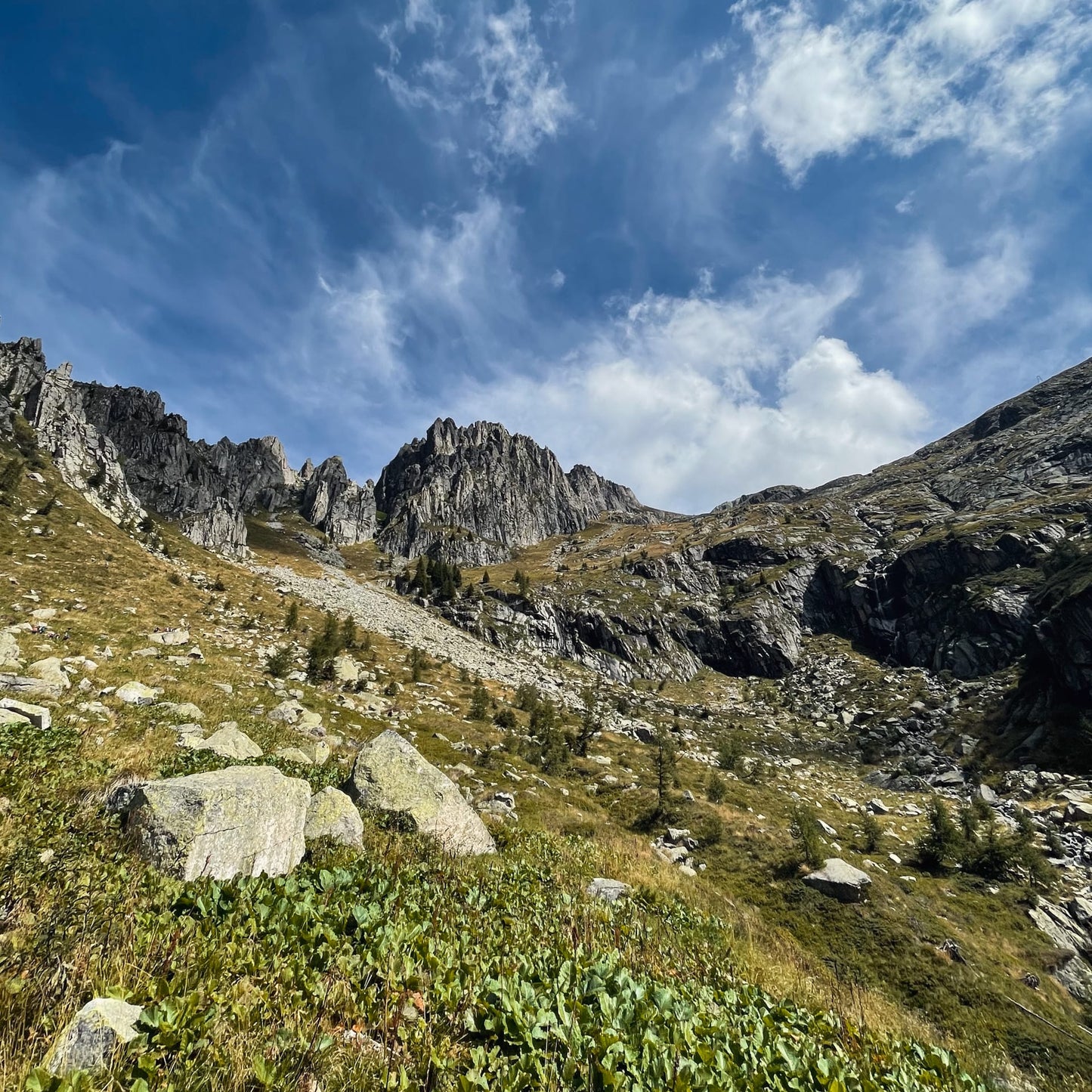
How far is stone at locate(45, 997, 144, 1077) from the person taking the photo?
9.92ft

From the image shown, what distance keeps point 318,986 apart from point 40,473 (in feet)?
228

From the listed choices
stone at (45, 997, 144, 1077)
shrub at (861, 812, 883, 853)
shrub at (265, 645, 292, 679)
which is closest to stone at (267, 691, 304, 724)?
shrub at (265, 645, 292, 679)

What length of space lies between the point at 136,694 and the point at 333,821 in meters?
10.7

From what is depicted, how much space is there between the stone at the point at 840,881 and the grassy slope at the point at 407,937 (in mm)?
622

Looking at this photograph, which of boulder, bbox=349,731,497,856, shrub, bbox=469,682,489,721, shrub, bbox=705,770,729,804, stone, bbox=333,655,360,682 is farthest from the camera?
shrub, bbox=469,682,489,721

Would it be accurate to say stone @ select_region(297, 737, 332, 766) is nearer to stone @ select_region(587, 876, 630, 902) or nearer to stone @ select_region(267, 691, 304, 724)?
stone @ select_region(267, 691, 304, 724)

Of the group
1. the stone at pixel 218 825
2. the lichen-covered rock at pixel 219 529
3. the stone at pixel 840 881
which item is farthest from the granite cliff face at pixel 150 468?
the stone at pixel 840 881

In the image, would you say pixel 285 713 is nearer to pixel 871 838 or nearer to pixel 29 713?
pixel 29 713

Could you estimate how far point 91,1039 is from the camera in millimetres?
3180

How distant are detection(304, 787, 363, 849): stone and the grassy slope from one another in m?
0.62

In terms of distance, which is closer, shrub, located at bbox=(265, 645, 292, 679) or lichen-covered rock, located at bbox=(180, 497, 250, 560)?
shrub, located at bbox=(265, 645, 292, 679)

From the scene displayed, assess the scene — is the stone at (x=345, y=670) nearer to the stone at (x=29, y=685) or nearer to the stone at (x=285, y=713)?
the stone at (x=285, y=713)

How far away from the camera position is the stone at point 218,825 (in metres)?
6.42

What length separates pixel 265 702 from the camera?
22.0m
